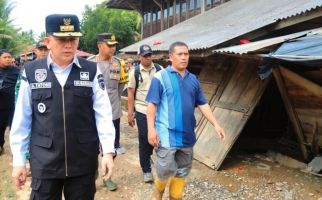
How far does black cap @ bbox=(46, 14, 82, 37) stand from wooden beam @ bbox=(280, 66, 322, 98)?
3851mm

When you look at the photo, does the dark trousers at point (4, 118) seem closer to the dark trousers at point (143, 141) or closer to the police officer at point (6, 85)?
the police officer at point (6, 85)

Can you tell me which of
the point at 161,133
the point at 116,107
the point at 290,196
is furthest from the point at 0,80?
the point at 290,196

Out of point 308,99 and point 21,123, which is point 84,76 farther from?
point 308,99

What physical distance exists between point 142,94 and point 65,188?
8.80ft

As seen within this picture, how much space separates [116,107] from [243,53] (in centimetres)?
196

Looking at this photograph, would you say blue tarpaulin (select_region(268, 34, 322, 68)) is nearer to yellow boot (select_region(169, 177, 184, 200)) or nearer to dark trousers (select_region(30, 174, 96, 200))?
yellow boot (select_region(169, 177, 184, 200))

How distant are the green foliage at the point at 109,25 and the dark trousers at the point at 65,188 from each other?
23994 millimetres

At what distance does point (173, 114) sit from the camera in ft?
11.9

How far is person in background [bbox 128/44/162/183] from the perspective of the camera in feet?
16.1

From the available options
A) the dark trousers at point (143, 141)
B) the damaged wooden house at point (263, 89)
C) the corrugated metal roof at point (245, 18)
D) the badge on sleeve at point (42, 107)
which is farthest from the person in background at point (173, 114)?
the corrugated metal roof at point (245, 18)

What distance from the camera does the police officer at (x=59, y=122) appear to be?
2322 millimetres

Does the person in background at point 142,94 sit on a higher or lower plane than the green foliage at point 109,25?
lower

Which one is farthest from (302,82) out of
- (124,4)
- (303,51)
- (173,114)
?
(124,4)

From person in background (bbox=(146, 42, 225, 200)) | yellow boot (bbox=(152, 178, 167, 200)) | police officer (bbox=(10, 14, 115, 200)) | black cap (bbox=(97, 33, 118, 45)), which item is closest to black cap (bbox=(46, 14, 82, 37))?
police officer (bbox=(10, 14, 115, 200))
